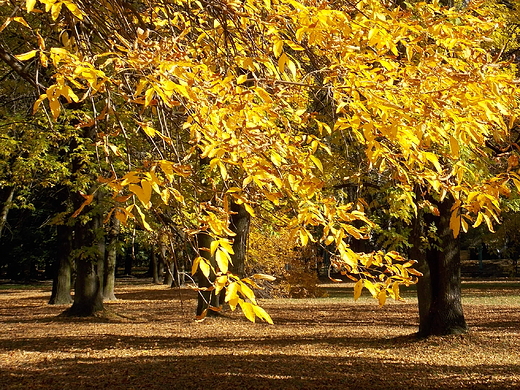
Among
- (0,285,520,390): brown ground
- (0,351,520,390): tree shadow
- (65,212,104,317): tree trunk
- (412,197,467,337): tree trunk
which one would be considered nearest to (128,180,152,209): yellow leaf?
(0,285,520,390): brown ground

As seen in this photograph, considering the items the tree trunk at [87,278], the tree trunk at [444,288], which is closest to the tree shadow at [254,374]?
the tree trunk at [444,288]

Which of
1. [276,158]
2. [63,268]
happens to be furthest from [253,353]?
[63,268]

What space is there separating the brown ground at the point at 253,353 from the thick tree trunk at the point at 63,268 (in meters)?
3.06

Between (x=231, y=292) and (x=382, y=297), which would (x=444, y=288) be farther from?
(x=231, y=292)

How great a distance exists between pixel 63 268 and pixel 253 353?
11974 mm

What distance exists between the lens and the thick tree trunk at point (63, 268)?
66.0 ft

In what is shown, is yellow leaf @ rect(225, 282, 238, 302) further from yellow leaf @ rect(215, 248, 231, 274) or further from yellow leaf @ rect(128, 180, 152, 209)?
yellow leaf @ rect(128, 180, 152, 209)

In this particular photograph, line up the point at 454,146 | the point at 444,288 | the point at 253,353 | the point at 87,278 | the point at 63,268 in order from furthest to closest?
1. the point at 63,268
2. the point at 87,278
3. the point at 444,288
4. the point at 253,353
5. the point at 454,146

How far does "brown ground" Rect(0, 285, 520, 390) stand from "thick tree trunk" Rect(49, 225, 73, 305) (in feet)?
10.1

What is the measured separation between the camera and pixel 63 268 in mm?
20391

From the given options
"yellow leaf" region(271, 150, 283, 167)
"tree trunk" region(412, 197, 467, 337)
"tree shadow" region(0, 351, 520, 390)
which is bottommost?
"tree shadow" region(0, 351, 520, 390)

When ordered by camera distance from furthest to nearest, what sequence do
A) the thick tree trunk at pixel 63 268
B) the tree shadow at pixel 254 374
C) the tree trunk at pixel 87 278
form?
1. the thick tree trunk at pixel 63 268
2. the tree trunk at pixel 87 278
3. the tree shadow at pixel 254 374

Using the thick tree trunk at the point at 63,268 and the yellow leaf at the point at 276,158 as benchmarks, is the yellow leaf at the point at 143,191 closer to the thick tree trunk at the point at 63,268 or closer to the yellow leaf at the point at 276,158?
the yellow leaf at the point at 276,158

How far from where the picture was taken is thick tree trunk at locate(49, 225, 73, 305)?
20.1m
